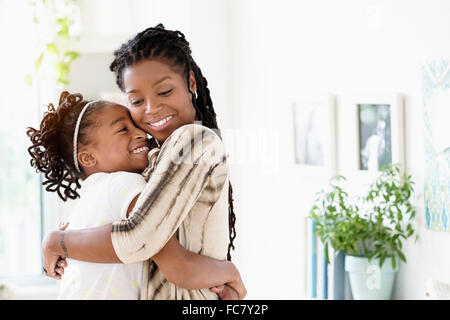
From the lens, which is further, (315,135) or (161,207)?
(315,135)

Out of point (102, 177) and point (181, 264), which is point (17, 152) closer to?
point (102, 177)

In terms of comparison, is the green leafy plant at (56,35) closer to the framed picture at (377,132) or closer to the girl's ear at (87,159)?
the framed picture at (377,132)

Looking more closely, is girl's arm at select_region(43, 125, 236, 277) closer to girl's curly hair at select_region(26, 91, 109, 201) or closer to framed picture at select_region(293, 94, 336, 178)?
girl's curly hair at select_region(26, 91, 109, 201)

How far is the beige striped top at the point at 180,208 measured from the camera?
725 millimetres

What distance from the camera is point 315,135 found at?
2.14 meters

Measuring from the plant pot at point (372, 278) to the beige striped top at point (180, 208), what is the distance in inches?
41.0

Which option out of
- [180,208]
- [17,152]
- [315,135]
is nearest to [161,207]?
[180,208]

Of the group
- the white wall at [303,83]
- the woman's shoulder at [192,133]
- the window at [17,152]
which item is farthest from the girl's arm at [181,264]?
the window at [17,152]

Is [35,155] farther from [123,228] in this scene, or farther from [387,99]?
[387,99]

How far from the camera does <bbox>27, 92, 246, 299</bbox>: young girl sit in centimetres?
78

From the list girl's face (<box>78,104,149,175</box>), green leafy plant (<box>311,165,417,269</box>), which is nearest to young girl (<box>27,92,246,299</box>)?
girl's face (<box>78,104,149,175</box>)

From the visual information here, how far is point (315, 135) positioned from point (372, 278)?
0.59 m

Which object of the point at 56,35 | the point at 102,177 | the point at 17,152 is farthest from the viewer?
the point at 17,152

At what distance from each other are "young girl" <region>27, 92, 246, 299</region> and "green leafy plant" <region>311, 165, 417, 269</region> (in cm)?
99
